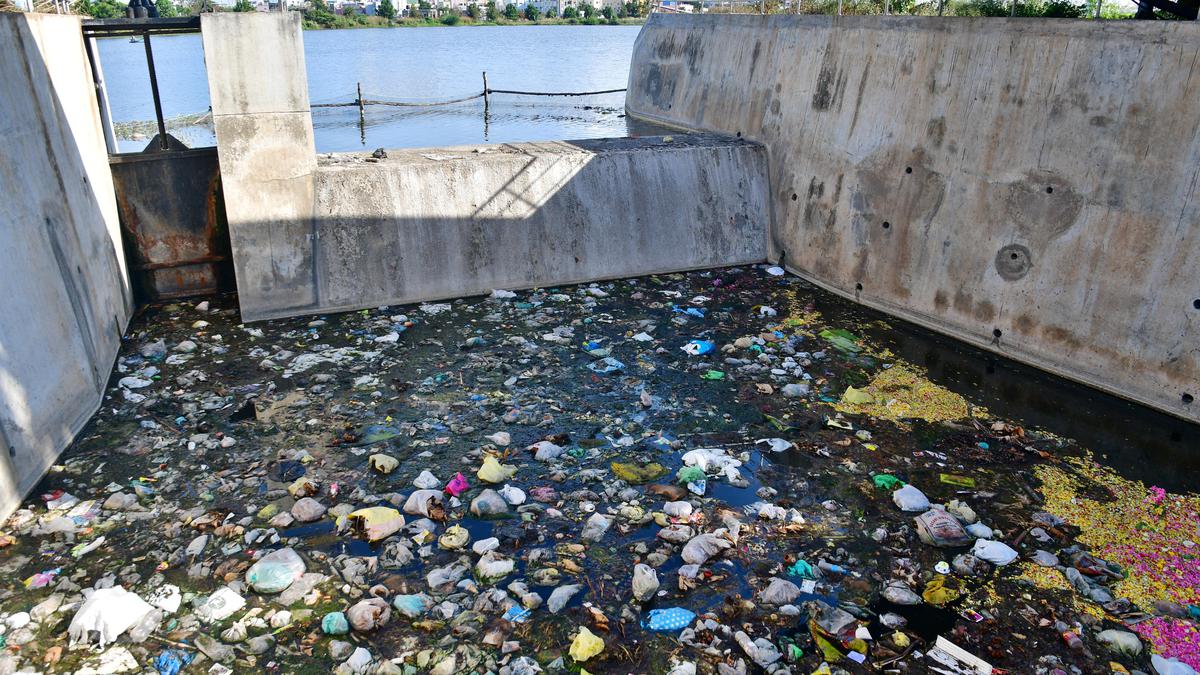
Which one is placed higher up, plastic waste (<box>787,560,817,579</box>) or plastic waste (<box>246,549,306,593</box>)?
plastic waste (<box>787,560,817,579</box>)

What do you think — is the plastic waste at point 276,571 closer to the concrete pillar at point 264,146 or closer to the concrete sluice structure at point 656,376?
the concrete sluice structure at point 656,376

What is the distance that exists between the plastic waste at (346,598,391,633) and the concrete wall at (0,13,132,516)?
238 cm

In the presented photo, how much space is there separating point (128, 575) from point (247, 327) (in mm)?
3846

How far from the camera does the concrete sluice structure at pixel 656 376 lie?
13.4 ft

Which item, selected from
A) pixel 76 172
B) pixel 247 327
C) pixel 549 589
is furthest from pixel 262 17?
pixel 549 589

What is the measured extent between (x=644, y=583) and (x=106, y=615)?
266 centimetres

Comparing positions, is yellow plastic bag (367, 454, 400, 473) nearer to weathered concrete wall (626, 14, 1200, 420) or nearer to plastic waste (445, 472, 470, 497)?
plastic waste (445, 472, 470, 497)

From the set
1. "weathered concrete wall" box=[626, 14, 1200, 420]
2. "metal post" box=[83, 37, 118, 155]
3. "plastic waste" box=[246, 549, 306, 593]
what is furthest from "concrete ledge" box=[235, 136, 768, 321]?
"plastic waste" box=[246, 549, 306, 593]

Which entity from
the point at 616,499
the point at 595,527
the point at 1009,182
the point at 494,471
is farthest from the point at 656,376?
Answer: the point at 1009,182

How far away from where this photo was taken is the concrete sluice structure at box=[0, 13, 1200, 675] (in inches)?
161

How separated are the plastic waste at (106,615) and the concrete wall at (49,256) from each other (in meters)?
1.28

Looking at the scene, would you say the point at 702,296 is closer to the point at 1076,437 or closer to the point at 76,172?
the point at 1076,437

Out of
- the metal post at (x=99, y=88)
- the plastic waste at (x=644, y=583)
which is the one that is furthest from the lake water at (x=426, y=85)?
the plastic waste at (x=644, y=583)

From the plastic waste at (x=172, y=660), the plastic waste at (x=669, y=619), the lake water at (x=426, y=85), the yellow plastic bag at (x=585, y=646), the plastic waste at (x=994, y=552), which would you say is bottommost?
the lake water at (x=426, y=85)
